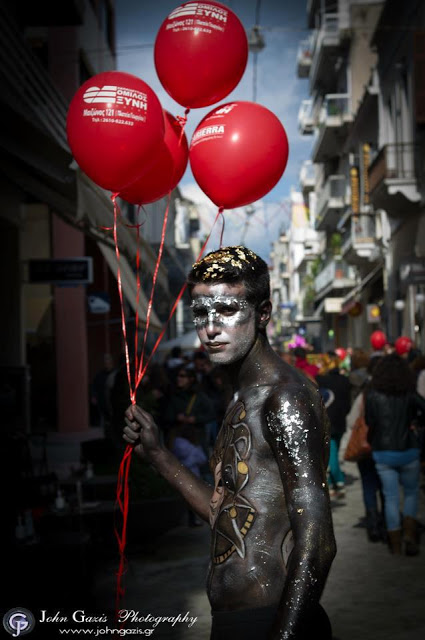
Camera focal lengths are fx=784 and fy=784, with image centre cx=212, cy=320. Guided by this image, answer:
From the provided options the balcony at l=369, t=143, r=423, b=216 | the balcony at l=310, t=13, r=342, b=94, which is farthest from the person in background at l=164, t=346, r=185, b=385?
the balcony at l=310, t=13, r=342, b=94

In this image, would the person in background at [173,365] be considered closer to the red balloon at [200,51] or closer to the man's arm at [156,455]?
the red balloon at [200,51]

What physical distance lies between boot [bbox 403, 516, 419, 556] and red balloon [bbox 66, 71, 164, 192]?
15.4 feet

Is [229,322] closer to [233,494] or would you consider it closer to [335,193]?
[233,494]

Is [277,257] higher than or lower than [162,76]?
higher

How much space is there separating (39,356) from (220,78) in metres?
14.5

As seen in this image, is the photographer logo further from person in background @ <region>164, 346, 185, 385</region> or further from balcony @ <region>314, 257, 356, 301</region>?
balcony @ <region>314, 257, 356, 301</region>

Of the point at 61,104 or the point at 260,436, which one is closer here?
the point at 260,436

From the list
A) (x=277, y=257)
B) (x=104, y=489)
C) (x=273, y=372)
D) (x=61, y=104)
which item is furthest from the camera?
(x=277, y=257)

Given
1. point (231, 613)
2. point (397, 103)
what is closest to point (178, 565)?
point (231, 613)

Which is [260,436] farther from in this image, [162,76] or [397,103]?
[397,103]

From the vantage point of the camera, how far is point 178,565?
6.65 metres

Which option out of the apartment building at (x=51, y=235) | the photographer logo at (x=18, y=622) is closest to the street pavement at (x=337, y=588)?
the photographer logo at (x=18, y=622)

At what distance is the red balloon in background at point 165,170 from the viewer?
3811mm

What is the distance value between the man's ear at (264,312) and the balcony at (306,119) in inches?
1852
